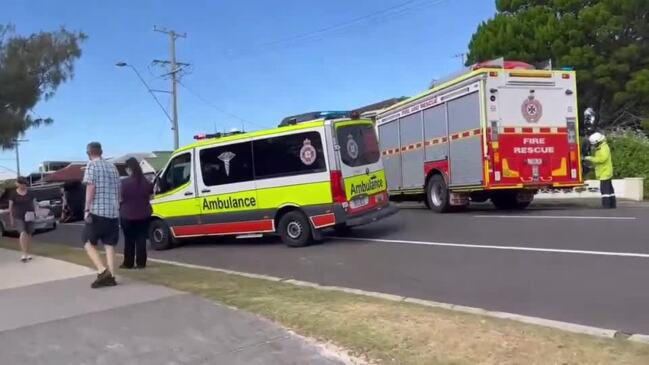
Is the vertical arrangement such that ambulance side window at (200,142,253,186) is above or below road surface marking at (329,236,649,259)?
above

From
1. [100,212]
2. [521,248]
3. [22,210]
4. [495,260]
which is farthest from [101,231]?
[521,248]

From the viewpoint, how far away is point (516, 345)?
16.2ft

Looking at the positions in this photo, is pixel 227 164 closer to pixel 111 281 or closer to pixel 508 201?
pixel 111 281

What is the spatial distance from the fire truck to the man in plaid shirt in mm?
8962

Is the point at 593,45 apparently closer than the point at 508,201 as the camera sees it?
No

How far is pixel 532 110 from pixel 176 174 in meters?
8.15

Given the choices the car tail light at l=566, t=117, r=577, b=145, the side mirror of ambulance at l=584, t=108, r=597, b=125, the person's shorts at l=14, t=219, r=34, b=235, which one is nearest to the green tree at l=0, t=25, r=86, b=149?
the person's shorts at l=14, t=219, r=34, b=235

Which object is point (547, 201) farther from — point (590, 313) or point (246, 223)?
point (590, 313)

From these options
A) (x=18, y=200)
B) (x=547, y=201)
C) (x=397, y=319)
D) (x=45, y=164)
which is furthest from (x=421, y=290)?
(x=45, y=164)

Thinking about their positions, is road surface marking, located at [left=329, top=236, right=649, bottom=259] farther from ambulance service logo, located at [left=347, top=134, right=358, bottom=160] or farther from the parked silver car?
the parked silver car

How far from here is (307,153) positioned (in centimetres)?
1203

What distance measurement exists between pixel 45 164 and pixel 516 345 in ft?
253

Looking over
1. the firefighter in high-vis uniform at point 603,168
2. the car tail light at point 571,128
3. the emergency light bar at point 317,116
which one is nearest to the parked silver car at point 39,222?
the emergency light bar at point 317,116

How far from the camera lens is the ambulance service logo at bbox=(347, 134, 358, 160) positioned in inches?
479
